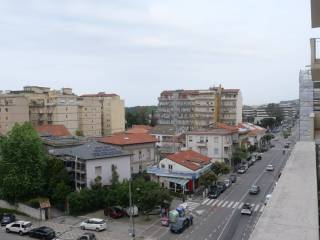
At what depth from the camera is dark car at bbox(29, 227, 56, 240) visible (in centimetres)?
2306

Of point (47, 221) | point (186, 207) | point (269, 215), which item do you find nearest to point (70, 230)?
point (47, 221)

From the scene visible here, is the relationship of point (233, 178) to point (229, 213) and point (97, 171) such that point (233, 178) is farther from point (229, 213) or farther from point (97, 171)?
point (97, 171)

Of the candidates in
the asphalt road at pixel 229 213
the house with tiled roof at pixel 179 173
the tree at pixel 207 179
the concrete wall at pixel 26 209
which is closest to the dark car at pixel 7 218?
the concrete wall at pixel 26 209

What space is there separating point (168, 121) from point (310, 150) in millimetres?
71966

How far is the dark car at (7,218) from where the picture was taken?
86.4 ft

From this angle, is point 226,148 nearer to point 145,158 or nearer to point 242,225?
point 145,158

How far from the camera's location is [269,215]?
4.51 meters

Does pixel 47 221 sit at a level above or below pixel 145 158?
below

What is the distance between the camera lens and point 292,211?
463 cm

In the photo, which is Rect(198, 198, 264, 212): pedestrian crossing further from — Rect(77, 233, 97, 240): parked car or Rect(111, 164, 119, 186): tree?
Rect(77, 233, 97, 240): parked car

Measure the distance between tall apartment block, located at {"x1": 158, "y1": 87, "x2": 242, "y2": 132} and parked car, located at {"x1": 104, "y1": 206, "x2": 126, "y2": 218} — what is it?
1802 inches

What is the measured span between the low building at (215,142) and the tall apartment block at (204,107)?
22.7m

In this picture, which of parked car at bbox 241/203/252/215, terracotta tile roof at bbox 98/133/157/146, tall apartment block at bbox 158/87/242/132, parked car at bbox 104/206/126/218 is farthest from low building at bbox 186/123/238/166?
parked car at bbox 104/206/126/218

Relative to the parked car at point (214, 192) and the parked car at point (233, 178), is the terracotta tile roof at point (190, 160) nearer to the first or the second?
the parked car at point (214, 192)
